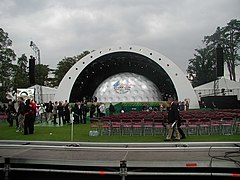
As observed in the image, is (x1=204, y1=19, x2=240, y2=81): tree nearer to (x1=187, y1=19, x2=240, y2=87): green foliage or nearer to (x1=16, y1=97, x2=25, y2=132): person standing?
(x1=187, y1=19, x2=240, y2=87): green foliage

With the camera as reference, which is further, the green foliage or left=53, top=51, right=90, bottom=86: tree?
left=53, top=51, right=90, bottom=86: tree

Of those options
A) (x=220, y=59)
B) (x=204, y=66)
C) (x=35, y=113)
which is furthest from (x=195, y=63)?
(x=35, y=113)

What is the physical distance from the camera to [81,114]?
21.4 m

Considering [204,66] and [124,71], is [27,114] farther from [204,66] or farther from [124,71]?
[204,66]

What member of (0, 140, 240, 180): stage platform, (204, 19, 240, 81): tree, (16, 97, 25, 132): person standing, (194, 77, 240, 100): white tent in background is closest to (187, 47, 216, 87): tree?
(204, 19, 240, 81): tree

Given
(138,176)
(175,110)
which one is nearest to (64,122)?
(175,110)

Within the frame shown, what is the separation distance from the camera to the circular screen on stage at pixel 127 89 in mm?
42188

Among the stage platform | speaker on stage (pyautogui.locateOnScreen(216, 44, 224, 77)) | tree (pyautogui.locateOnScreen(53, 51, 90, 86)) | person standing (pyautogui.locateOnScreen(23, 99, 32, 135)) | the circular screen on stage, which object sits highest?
tree (pyautogui.locateOnScreen(53, 51, 90, 86))

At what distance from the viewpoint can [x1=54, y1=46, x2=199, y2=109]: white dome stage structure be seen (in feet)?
122

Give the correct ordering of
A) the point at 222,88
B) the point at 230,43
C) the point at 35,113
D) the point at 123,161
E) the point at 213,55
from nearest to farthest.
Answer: the point at 123,161, the point at 35,113, the point at 222,88, the point at 230,43, the point at 213,55

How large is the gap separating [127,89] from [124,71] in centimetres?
617

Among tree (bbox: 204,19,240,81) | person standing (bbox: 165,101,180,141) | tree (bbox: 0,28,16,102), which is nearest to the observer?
person standing (bbox: 165,101,180,141)

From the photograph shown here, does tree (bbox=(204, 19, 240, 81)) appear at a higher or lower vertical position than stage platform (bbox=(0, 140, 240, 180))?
higher

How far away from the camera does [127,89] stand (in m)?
42.6
